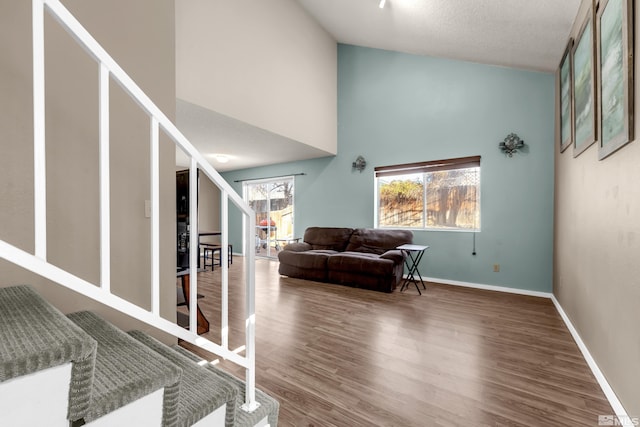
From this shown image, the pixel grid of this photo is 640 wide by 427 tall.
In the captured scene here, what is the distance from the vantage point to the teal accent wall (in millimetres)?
3869

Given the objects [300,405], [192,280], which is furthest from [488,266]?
[192,280]

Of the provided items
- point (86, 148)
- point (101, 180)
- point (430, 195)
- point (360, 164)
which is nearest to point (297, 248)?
point (360, 164)

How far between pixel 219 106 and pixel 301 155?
263 centimetres

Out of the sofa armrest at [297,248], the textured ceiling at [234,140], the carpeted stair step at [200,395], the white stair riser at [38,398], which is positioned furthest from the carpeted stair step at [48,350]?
the sofa armrest at [297,248]

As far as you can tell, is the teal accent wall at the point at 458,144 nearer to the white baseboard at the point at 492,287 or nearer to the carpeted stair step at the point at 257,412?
the white baseboard at the point at 492,287

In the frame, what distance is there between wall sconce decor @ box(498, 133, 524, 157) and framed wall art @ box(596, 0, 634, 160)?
223 centimetres

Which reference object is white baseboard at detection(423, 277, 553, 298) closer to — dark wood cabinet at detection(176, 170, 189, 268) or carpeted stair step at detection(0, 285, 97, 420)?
dark wood cabinet at detection(176, 170, 189, 268)

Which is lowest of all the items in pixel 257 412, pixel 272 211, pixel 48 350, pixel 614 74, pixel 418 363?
pixel 418 363

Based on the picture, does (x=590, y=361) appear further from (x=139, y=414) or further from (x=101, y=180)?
(x=101, y=180)

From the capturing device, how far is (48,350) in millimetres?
724

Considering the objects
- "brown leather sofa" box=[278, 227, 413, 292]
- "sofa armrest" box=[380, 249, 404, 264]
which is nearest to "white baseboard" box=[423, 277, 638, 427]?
"sofa armrest" box=[380, 249, 404, 264]

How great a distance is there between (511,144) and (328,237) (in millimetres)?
3275

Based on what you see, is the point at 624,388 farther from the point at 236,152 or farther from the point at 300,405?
the point at 236,152

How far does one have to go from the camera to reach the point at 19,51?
1362 mm
